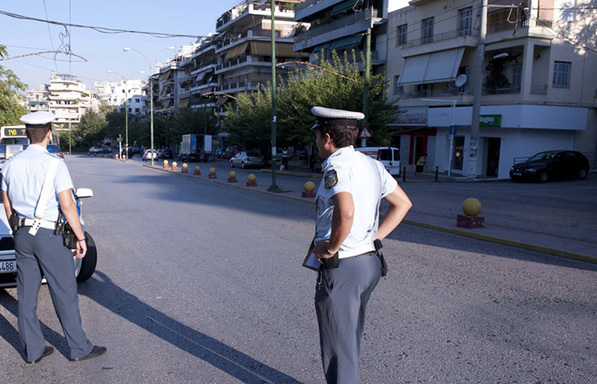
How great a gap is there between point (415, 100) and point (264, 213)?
25.3 m

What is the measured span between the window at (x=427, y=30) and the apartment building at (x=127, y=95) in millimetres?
116882

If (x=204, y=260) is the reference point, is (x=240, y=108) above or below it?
above

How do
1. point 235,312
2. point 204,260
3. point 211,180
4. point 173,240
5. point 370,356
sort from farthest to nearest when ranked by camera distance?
point 211,180, point 173,240, point 204,260, point 235,312, point 370,356

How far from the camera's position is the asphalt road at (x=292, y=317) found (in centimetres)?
393

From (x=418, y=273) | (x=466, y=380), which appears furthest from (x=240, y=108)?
(x=466, y=380)

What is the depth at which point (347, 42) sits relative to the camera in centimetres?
4356

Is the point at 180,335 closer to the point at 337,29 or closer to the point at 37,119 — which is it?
the point at 37,119

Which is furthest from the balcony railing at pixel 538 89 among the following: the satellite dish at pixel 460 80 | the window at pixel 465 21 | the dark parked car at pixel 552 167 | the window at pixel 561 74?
the window at pixel 465 21

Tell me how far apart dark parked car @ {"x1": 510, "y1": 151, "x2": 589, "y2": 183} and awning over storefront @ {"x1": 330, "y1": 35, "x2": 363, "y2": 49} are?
20.1 m

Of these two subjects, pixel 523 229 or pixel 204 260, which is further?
pixel 523 229

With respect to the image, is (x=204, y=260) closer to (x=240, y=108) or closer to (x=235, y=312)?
(x=235, y=312)

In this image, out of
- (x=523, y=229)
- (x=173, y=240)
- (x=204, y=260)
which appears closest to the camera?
(x=204, y=260)

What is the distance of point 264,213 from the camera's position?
13.3 meters

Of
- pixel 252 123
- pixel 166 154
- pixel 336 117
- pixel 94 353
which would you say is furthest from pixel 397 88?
pixel 166 154
